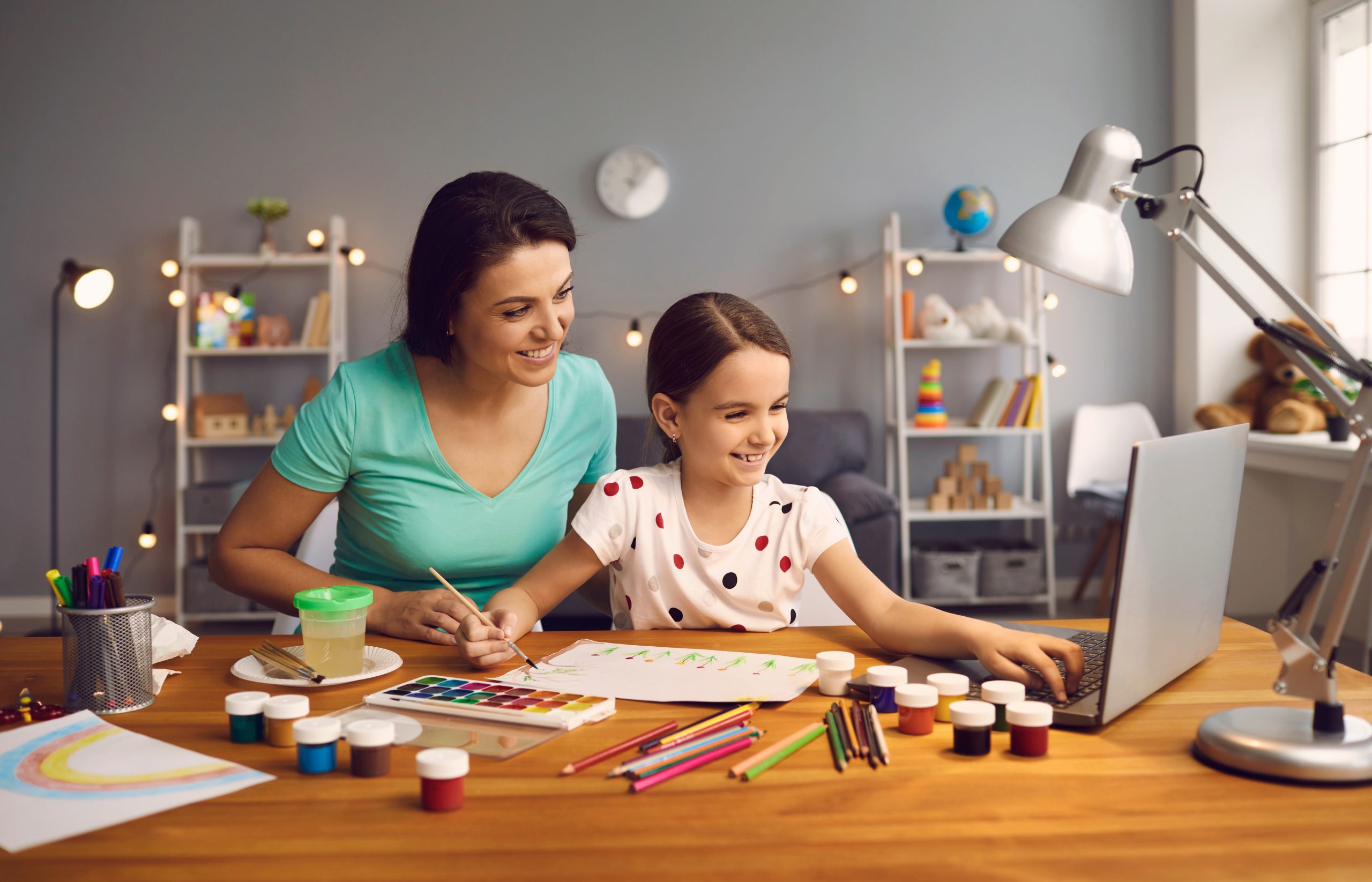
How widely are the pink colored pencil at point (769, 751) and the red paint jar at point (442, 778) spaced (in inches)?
8.1

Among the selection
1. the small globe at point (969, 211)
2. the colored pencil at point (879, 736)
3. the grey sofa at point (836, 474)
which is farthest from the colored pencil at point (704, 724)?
the small globe at point (969, 211)

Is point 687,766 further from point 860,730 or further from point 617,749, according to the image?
point 860,730

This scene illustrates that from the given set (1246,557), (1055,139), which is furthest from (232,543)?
(1055,139)

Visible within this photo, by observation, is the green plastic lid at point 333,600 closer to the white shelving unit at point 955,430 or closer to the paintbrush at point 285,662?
the paintbrush at point 285,662

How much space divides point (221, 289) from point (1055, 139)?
373cm

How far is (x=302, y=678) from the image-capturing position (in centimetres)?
103

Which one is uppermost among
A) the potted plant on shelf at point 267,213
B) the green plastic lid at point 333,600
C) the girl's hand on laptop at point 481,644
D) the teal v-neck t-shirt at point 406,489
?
the potted plant on shelf at point 267,213

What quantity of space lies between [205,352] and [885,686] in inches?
151

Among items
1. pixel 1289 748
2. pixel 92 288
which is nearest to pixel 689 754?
pixel 1289 748

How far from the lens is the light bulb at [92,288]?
286 centimetres

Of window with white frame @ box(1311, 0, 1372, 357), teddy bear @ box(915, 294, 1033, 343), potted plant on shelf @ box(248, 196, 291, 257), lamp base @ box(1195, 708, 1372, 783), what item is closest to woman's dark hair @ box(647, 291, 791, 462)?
lamp base @ box(1195, 708, 1372, 783)

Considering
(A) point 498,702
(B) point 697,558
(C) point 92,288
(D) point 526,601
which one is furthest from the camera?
(C) point 92,288

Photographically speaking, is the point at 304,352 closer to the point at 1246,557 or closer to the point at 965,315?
the point at 965,315

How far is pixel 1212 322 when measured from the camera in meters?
4.33
